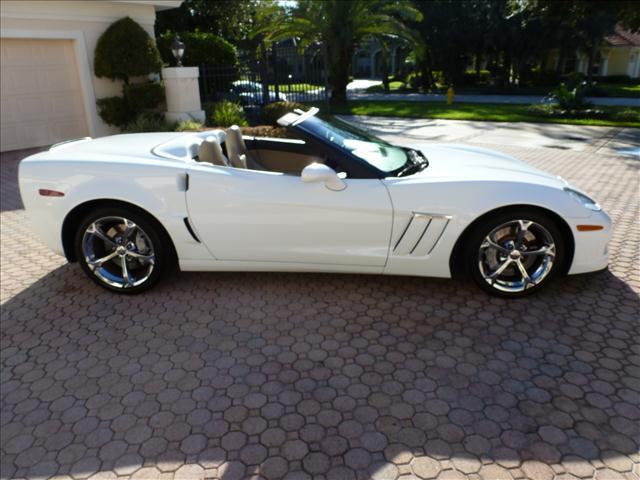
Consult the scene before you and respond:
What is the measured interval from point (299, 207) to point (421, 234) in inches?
34.9

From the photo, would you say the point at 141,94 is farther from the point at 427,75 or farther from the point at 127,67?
the point at 427,75

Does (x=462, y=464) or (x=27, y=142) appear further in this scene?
(x=27, y=142)

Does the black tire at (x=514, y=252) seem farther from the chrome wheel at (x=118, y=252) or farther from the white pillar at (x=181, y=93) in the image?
the white pillar at (x=181, y=93)

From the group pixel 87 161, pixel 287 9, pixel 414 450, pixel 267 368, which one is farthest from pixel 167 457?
pixel 287 9

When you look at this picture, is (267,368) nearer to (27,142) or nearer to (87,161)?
(87,161)

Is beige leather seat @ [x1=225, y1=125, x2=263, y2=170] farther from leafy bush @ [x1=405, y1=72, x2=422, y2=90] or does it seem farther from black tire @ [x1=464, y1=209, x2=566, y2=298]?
leafy bush @ [x1=405, y1=72, x2=422, y2=90]

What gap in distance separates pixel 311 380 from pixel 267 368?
0.99ft

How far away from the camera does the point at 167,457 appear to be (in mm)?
2426

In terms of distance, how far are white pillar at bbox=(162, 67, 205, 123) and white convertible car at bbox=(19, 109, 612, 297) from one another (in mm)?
9100

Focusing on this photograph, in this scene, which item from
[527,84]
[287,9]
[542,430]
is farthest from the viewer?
[527,84]

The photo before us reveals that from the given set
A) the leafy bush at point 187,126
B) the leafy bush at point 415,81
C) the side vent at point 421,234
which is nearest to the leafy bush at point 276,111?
the leafy bush at point 187,126

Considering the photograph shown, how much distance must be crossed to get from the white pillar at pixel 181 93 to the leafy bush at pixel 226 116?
414mm

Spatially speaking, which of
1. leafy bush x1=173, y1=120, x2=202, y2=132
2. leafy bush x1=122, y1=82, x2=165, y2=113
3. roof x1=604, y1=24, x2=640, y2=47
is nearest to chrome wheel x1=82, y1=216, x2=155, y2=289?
leafy bush x1=173, y1=120, x2=202, y2=132

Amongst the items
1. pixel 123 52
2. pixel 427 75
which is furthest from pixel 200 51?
pixel 427 75
